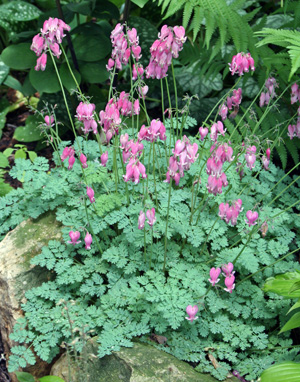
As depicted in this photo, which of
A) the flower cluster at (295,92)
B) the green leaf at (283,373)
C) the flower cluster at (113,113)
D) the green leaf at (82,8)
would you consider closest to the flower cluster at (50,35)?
the flower cluster at (113,113)

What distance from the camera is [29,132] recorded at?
404 centimetres

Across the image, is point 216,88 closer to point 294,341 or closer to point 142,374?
point 294,341

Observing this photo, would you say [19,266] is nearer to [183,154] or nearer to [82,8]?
[183,154]

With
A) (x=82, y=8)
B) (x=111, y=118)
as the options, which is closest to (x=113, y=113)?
(x=111, y=118)

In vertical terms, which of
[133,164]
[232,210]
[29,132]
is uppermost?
[133,164]

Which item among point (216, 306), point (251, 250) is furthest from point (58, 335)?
point (251, 250)

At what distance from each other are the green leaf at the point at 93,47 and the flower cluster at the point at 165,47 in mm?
1728

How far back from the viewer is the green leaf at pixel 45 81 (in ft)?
11.6

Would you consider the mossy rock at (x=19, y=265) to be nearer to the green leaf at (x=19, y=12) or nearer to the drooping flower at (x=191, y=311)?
the drooping flower at (x=191, y=311)

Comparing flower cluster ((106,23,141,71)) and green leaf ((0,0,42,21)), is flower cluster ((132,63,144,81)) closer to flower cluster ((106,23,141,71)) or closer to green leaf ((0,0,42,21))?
flower cluster ((106,23,141,71))

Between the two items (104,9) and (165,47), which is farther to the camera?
(104,9)

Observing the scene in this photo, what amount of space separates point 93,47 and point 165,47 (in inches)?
74.2

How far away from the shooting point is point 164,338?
7.74 ft

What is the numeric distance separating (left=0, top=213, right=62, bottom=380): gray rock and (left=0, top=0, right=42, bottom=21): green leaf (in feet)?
6.45
